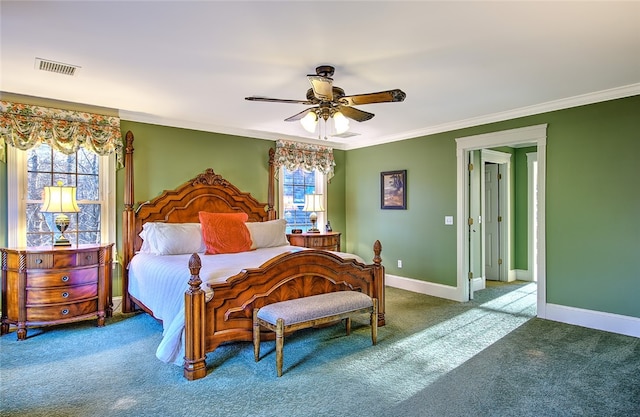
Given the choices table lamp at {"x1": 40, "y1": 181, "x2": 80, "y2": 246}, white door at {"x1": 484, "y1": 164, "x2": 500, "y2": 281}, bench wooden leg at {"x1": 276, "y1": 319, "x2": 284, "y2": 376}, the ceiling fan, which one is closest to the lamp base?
table lamp at {"x1": 40, "y1": 181, "x2": 80, "y2": 246}

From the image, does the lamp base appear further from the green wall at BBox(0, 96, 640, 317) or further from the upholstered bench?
the upholstered bench

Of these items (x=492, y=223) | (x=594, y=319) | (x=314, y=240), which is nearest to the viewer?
(x=594, y=319)

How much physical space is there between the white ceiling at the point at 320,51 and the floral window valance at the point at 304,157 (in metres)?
1.49

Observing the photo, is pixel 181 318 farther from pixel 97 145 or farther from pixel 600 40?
pixel 600 40

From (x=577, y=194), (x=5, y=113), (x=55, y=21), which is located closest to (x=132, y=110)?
(x=5, y=113)

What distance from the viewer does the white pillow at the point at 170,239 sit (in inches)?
165

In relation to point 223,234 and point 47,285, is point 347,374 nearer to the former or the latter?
point 223,234

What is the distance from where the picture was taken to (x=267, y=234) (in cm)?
496

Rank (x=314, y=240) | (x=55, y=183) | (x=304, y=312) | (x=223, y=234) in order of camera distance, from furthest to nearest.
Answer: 1. (x=314, y=240)
2. (x=223, y=234)
3. (x=55, y=183)
4. (x=304, y=312)

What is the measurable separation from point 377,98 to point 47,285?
3510 mm

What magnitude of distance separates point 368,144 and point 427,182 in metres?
1.33

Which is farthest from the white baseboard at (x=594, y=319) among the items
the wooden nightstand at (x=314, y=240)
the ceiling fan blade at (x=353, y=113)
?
the ceiling fan blade at (x=353, y=113)

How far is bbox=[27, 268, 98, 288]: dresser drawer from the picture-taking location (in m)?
Result: 3.63

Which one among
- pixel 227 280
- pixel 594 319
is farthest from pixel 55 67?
pixel 594 319
